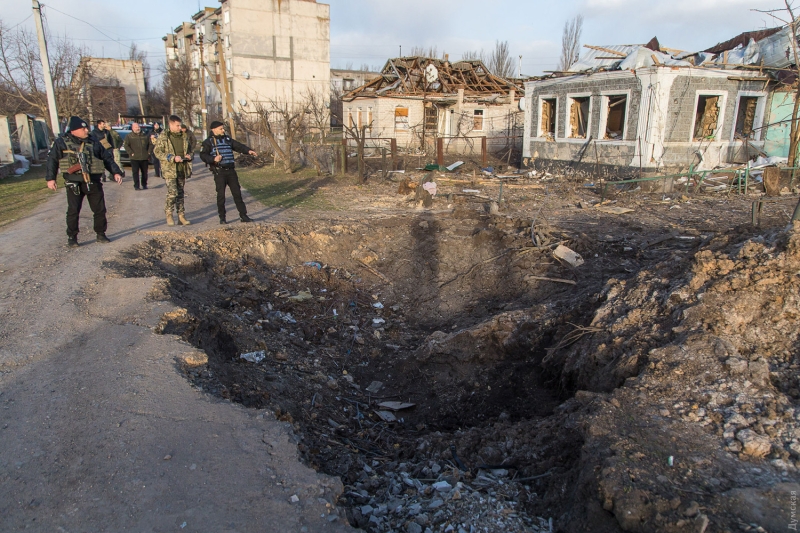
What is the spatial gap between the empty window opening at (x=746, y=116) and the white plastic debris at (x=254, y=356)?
16.9 m

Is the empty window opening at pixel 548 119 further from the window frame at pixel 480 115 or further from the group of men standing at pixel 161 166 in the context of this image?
the group of men standing at pixel 161 166

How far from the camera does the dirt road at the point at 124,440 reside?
247 cm

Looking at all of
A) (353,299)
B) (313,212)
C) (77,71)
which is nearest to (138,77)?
(77,71)

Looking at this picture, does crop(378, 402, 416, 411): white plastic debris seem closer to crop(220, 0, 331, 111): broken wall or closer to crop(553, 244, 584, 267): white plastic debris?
crop(553, 244, 584, 267): white plastic debris

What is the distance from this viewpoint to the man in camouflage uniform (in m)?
8.09

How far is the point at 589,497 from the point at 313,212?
8.61m

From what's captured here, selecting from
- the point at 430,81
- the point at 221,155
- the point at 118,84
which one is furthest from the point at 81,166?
the point at 118,84

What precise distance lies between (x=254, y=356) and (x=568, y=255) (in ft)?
14.5

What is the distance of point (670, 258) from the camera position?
16.4ft

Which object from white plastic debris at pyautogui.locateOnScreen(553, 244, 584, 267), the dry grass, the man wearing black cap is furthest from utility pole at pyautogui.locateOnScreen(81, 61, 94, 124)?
white plastic debris at pyautogui.locateOnScreen(553, 244, 584, 267)

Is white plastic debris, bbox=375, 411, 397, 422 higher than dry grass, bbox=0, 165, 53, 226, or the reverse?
dry grass, bbox=0, 165, 53, 226

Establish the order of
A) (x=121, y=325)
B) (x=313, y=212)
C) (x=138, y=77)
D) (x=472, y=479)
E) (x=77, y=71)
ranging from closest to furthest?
(x=472, y=479)
(x=121, y=325)
(x=313, y=212)
(x=77, y=71)
(x=138, y=77)

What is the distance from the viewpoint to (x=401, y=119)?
2611 centimetres

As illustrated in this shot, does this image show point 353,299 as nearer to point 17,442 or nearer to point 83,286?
point 83,286
